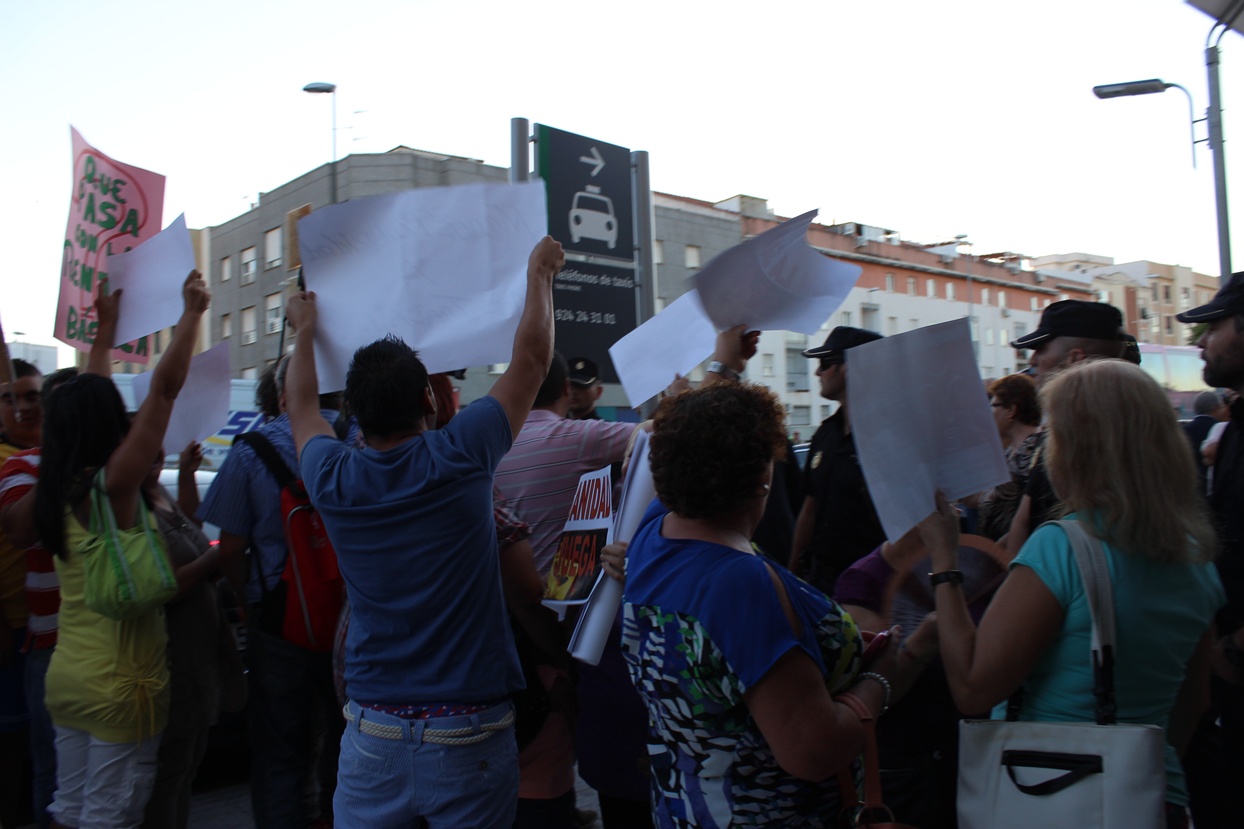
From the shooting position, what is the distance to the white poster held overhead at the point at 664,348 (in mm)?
2756

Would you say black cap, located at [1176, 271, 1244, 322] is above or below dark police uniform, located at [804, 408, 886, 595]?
above

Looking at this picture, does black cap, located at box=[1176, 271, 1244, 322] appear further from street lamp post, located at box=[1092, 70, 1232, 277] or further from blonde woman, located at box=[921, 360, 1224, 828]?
street lamp post, located at box=[1092, 70, 1232, 277]

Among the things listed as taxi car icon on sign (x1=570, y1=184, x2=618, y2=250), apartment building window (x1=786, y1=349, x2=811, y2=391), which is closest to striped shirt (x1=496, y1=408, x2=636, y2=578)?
taxi car icon on sign (x1=570, y1=184, x2=618, y2=250)

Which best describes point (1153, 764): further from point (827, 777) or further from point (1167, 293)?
point (1167, 293)

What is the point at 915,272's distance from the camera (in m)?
57.8

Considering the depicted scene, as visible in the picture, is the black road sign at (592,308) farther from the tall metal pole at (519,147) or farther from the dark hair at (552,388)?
the dark hair at (552,388)

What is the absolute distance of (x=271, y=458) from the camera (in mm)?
3184

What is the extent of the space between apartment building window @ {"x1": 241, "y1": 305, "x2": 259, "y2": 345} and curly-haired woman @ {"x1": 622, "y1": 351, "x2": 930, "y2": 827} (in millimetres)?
38881

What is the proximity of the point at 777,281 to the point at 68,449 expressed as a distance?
2.23 meters

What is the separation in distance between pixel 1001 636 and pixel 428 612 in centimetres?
128

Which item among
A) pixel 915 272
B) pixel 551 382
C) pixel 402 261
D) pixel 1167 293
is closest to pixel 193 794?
pixel 551 382

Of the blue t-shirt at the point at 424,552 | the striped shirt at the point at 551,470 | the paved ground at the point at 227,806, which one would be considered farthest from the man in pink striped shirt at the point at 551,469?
the paved ground at the point at 227,806

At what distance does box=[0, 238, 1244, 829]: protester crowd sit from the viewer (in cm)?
182

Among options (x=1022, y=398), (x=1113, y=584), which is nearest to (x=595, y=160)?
(x=1022, y=398)
